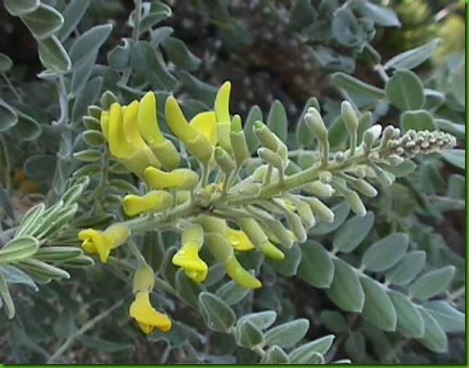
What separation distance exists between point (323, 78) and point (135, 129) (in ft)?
2.18

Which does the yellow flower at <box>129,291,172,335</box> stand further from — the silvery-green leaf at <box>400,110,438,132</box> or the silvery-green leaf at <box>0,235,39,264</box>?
the silvery-green leaf at <box>400,110,438,132</box>

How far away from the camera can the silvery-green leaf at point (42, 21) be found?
0.71 meters

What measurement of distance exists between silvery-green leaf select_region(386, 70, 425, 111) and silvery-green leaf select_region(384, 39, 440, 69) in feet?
0.21

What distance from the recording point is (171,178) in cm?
64

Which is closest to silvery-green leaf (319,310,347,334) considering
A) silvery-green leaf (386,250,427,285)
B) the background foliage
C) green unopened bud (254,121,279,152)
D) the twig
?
the background foliage

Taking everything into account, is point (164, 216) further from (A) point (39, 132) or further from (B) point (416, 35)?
(B) point (416, 35)

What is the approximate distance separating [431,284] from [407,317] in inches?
2.6

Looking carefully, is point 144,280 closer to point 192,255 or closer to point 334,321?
point 192,255

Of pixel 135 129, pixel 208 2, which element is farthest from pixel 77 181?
pixel 208 2

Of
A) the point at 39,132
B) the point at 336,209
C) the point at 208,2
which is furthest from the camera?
the point at 208,2

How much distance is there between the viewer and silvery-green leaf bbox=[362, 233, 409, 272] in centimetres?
95

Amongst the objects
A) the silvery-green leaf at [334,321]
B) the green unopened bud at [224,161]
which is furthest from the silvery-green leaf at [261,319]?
the silvery-green leaf at [334,321]

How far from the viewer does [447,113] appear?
1097 millimetres

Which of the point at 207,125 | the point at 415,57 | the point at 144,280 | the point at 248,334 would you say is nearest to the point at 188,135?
the point at 207,125
